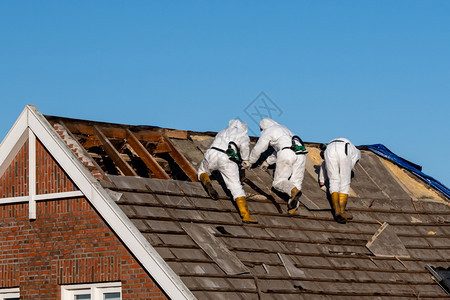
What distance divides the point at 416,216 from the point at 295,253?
4286 mm

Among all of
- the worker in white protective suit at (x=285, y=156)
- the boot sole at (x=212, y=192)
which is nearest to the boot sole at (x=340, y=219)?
the worker in white protective suit at (x=285, y=156)

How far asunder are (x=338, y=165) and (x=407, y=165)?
3654mm

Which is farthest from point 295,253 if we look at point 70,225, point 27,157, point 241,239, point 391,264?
point 27,157

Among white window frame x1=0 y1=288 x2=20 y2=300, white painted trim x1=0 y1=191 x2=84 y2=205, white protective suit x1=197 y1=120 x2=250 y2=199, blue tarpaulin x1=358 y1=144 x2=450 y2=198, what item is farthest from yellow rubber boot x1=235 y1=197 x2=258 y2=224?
blue tarpaulin x1=358 y1=144 x2=450 y2=198

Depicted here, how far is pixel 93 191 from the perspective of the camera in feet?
52.6

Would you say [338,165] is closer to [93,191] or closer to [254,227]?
[254,227]

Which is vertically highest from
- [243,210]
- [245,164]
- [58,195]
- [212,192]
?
[245,164]

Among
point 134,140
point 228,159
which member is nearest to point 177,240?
point 228,159

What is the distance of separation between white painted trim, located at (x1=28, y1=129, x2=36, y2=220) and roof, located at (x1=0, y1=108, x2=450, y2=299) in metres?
0.46

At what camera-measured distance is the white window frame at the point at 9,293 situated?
1698 cm

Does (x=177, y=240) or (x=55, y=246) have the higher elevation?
(x=55, y=246)

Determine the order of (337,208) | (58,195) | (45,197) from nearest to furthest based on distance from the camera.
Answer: (58,195) → (45,197) → (337,208)

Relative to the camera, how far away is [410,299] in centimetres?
1759

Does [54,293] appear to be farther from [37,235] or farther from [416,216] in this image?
[416,216]
